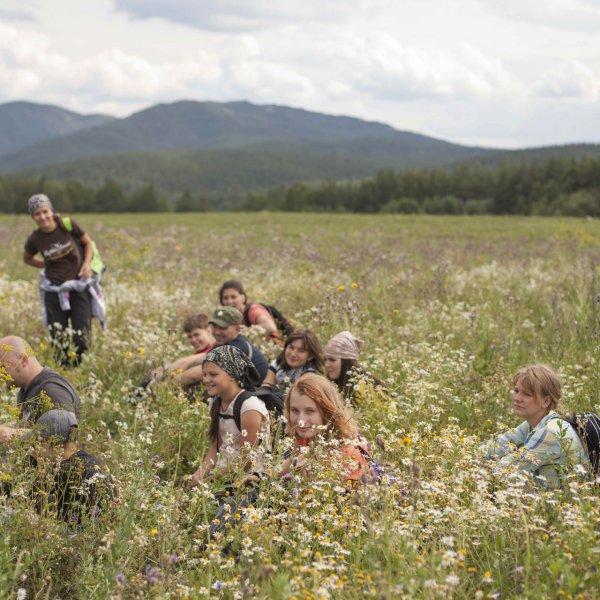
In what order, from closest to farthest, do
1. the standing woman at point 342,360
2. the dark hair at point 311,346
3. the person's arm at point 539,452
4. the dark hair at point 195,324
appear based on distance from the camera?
1. the person's arm at point 539,452
2. the standing woman at point 342,360
3. the dark hair at point 311,346
4. the dark hair at point 195,324

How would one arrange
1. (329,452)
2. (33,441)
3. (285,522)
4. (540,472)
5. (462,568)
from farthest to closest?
(540,472) < (329,452) < (33,441) < (285,522) < (462,568)

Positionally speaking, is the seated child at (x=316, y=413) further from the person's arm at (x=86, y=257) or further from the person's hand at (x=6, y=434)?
the person's arm at (x=86, y=257)

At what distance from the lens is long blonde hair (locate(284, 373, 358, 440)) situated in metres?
5.21

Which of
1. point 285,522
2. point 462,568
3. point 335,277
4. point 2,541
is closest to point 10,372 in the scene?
point 2,541

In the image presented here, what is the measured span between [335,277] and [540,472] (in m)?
8.32

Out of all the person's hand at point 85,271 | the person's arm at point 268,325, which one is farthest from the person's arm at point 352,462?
the person's hand at point 85,271

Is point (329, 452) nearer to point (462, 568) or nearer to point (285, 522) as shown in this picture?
point (285, 522)

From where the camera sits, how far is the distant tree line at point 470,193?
62.5m

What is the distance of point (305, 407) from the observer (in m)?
5.32

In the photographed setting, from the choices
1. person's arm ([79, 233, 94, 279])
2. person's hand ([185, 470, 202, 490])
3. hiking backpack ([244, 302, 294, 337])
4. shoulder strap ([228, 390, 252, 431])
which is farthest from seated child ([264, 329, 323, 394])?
person's arm ([79, 233, 94, 279])

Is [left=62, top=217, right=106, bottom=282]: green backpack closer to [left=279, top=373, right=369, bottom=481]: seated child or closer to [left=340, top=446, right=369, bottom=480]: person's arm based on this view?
[left=279, top=373, right=369, bottom=481]: seated child

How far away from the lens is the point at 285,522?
165 inches

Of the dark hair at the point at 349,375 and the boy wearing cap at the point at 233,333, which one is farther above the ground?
the boy wearing cap at the point at 233,333

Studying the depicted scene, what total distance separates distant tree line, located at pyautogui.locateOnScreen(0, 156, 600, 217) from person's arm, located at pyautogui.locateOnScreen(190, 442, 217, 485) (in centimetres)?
5169
